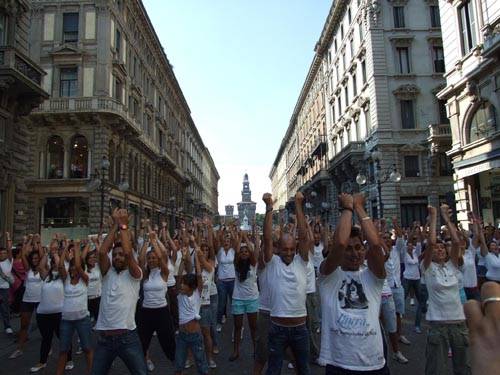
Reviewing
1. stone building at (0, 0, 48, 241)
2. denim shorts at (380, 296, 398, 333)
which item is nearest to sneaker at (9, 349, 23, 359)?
denim shorts at (380, 296, 398, 333)

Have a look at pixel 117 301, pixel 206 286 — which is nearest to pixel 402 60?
pixel 206 286

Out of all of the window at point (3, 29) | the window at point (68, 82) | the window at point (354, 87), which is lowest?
the window at point (3, 29)

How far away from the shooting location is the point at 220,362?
7.18 m

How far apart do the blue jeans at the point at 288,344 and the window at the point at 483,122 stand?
16.8 metres

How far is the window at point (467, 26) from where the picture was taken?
19.5 meters

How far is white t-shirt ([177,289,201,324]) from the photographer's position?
5.60m

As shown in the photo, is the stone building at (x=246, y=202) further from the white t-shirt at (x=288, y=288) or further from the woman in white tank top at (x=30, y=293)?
the white t-shirt at (x=288, y=288)

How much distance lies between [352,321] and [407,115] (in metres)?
31.7

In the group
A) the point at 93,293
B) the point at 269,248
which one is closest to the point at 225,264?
the point at 93,293

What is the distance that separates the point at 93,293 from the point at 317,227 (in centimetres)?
→ 533

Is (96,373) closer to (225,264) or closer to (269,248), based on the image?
(269,248)

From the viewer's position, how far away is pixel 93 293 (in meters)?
8.20

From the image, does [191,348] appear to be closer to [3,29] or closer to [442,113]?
[3,29]

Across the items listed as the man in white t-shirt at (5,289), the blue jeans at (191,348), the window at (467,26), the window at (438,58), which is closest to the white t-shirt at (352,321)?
the blue jeans at (191,348)
